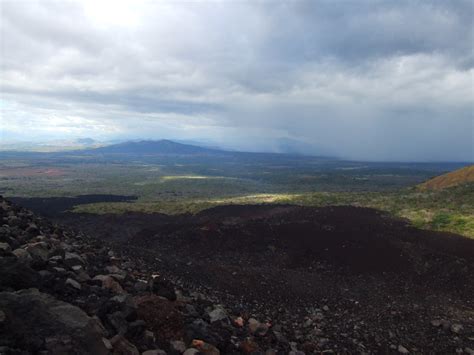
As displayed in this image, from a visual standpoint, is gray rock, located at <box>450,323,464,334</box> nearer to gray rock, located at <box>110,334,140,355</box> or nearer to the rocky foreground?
the rocky foreground

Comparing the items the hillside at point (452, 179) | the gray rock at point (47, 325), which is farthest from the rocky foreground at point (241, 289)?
the hillside at point (452, 179)

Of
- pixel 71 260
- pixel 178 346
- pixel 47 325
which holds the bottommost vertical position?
pixel 178 346

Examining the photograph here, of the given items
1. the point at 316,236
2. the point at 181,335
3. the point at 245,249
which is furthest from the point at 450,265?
the point at 181,335

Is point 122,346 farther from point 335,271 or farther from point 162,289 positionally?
point 335,271

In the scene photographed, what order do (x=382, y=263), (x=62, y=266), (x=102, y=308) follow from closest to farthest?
(x=102, y=308) → (x=62, y=266) → (x=382, y=263)

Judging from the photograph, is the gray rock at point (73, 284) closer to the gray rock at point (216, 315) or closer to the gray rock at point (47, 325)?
the gray rock at point (47, 325)

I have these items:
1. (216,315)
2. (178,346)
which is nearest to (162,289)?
(216,315)

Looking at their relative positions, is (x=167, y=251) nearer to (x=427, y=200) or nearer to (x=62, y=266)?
(x=62, y=266)

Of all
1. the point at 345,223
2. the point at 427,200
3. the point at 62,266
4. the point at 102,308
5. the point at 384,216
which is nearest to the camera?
the point at 102,308
